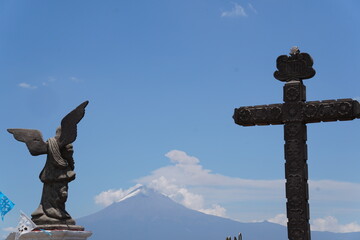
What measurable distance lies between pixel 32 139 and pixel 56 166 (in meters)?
0.93

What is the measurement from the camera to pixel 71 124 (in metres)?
15.6

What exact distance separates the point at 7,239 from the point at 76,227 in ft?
5.85

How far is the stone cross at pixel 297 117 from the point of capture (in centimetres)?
1520

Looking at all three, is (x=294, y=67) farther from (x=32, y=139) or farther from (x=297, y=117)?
(x=32, y=139)

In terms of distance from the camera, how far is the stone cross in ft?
49.9

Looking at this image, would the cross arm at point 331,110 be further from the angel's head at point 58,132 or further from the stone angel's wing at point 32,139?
the stone angel's wing at point 32,139

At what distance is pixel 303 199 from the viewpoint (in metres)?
15.2

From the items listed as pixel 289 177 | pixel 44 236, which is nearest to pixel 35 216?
pixel 44 236

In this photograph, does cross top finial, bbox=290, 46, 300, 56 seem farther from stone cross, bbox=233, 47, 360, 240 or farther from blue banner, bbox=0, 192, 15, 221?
blue banner, bbox=0, 192, 15, 221

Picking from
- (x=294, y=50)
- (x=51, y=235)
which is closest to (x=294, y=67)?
(x=294, y=50)

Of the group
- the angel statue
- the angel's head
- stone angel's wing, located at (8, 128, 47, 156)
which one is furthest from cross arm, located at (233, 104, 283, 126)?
stone angel's wing, located at (8, 128, 47, 156)

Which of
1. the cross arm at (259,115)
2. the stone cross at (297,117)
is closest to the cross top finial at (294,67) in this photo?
the stone cross at (297,117)

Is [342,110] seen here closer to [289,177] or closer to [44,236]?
[289,177]

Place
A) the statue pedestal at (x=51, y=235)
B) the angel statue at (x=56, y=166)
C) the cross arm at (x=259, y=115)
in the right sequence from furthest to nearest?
the cross arm at (x=259, y=115) → the angel statue at (x=56, y=166) → the statue pedestal at (x=51, y=235)
